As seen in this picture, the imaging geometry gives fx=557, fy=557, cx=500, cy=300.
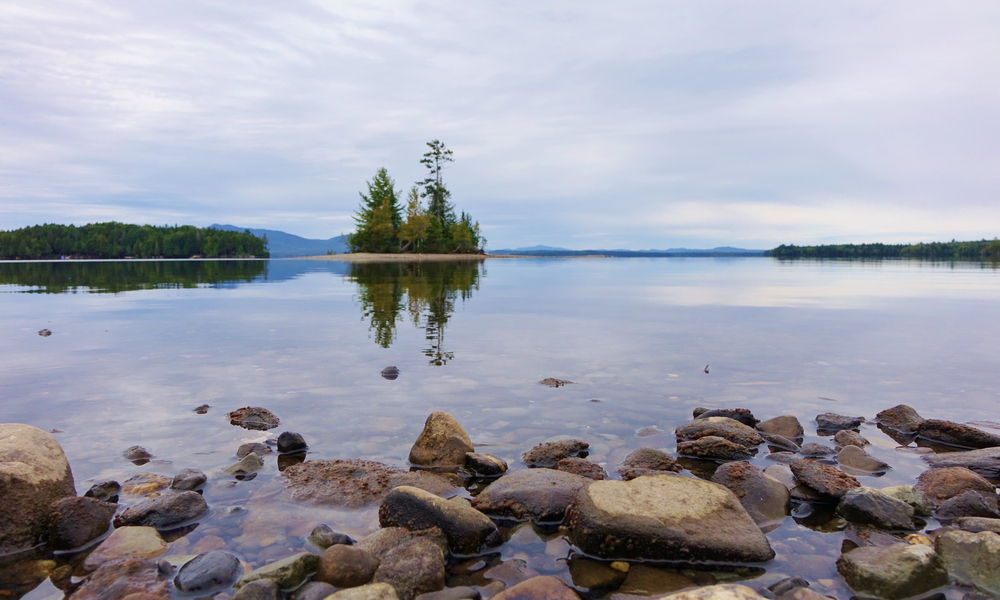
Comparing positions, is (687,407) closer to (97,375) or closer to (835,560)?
(835,560)

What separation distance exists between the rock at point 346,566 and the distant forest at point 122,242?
548 feet

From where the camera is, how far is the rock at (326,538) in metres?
5.10

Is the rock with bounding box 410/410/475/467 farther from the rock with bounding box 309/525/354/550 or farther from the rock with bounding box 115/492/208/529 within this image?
the rock with bounding box 115/492/208/529

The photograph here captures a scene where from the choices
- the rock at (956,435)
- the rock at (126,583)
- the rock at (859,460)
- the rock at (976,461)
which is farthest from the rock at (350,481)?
the rock at (956,435)

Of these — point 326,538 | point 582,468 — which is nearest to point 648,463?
point 582,468

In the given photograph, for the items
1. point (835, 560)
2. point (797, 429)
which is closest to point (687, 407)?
point (797, 429)

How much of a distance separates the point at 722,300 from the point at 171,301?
2627 centimetres

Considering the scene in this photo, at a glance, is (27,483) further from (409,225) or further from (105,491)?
(409,225)

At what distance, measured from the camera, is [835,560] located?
504 cm

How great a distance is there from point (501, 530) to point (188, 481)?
359cm

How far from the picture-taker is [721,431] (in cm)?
773

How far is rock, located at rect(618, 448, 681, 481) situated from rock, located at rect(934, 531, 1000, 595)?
106 inches

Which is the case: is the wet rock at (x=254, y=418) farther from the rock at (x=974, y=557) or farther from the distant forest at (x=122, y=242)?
the distant forest at (x=122, y=242)

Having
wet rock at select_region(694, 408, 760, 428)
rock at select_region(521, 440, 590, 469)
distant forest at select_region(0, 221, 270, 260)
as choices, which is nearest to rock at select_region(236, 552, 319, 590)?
rock at select_region(521, 440, 590, 469)
